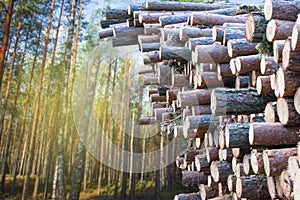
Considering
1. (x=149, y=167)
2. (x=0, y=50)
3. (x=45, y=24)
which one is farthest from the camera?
(x=149, y=167)

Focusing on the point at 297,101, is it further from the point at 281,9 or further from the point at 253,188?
the point at 253,188

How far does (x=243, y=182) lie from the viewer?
2.85 metres

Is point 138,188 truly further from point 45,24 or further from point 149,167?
point 45,24

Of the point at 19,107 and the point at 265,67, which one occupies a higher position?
the point at 19,107

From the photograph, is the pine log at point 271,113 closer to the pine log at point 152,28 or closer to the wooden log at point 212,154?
the wooden log at point 212,154

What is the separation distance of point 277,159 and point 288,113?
1.09 feet

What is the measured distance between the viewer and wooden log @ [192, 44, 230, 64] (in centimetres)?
333

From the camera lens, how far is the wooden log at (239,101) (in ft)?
9.13

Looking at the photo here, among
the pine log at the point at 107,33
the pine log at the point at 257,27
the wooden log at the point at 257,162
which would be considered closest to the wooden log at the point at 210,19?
the pine log at the point at 257,27

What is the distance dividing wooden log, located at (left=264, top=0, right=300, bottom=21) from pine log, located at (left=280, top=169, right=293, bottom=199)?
3.53ft

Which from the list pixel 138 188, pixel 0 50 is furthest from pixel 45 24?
pixel 138 188

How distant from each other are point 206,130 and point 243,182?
1.06m

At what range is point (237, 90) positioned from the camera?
9.28 ft

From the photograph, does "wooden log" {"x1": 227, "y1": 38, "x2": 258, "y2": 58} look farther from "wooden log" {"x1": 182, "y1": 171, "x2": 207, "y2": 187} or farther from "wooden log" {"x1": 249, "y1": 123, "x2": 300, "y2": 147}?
"wooden log" {"x1": 182, "y1": 171, "x2": 207, "y2": 187}
